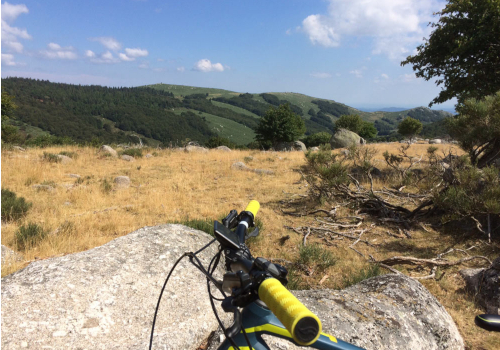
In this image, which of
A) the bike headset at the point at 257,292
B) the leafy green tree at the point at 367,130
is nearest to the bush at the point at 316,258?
the bike headset at the point at 257,292

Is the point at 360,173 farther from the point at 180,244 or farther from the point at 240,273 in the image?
the point at 240,273

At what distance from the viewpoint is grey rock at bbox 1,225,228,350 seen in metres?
2.19

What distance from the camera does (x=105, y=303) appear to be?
2.52 metres

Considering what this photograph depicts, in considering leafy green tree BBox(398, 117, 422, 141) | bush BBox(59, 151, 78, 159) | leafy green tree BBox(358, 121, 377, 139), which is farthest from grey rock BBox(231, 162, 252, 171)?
leafy green tree BBox(358, 121, 377, 139)

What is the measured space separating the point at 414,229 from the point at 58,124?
12251 centimetres

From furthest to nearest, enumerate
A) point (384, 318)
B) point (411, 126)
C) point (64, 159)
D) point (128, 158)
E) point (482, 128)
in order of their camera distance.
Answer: point (411, 126) < point (128, 158) < point (64, 159) < point (482, 128) < point (384, 318)

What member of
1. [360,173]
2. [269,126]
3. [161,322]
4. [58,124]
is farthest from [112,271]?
[58,124]

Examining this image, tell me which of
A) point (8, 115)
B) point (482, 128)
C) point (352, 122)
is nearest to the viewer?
point (482, 128)

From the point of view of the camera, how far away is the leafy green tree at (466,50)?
10328 mm

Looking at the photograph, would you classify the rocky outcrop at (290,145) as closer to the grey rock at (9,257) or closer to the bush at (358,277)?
the bush at (358,277)

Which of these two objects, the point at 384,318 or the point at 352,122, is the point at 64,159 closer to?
the point at 384,318

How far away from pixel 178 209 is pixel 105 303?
523 centimetres

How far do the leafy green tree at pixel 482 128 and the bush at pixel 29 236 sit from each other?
35.0ft

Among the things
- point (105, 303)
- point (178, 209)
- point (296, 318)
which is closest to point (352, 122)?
point (178, 209)
